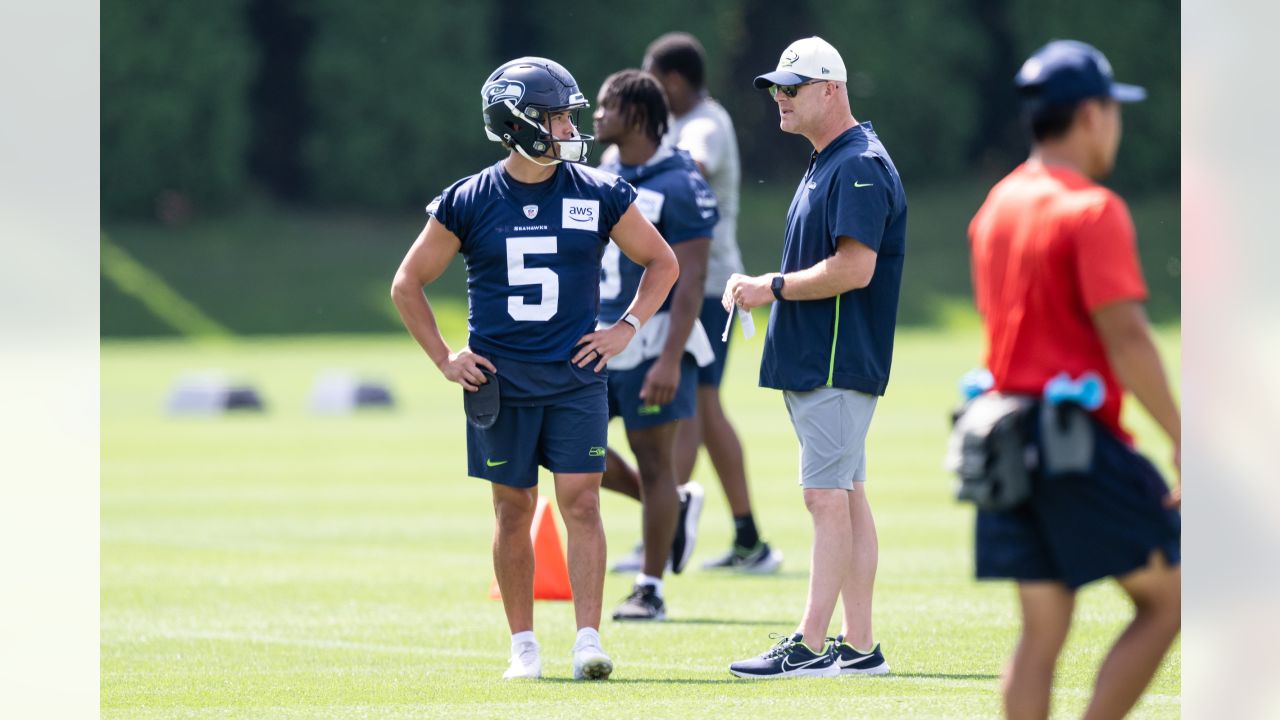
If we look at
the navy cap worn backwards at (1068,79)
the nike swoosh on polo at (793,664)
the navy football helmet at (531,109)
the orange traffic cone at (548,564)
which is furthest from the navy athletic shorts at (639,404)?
the navy cap worn backwards at (1068,79)

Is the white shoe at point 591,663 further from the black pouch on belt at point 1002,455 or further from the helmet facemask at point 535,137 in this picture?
the black pouch on belt at point 1002,455

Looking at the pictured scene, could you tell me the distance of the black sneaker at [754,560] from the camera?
35.4 ft

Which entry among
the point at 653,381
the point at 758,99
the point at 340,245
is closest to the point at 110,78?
the point at 340,245

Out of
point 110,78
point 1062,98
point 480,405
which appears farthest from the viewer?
point 110,78

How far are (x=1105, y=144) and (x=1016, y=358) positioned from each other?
Answer: 1.88ft

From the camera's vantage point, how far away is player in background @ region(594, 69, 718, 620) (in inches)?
352

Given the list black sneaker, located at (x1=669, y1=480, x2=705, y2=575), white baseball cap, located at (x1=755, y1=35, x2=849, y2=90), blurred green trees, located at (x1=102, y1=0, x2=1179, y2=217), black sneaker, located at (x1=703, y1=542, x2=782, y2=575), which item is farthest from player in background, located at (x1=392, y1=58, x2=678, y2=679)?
blurred green trees, located at (x1=102, y1=0, x2=1179, y2=217)

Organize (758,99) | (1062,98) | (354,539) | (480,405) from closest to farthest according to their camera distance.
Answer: (1062,98) → (480,405) → (354,539) → (758,99)

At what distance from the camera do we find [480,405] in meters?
7.21

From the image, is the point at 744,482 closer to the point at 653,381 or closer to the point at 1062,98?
the point at 653,381

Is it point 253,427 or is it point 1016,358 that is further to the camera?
point 253,427

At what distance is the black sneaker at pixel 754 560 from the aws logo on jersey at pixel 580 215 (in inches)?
153

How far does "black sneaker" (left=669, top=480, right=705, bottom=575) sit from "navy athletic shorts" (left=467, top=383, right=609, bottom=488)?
250 cm

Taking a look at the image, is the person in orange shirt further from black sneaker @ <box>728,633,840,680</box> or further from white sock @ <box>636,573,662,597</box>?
white sock @ <box>636,573,662,597</box>
